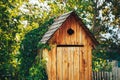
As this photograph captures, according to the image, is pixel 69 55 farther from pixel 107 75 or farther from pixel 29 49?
pixel 107 75

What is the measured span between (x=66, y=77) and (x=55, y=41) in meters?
1.81

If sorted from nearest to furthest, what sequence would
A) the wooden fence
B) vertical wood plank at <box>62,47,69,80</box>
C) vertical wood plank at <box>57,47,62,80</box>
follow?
vertical wood plank at <box>57,47,62,80</box>, vertical wood plank at <box>62,47,69,80</box>, the wooden fence

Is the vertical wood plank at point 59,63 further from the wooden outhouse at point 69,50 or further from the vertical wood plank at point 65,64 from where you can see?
the vertical wood plank at point 65,64

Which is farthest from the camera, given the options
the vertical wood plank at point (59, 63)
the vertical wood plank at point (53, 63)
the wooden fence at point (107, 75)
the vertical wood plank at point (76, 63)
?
the wooden fence at point (107, 75)

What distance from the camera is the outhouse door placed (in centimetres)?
1653

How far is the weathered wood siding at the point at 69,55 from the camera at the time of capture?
53.9 ft

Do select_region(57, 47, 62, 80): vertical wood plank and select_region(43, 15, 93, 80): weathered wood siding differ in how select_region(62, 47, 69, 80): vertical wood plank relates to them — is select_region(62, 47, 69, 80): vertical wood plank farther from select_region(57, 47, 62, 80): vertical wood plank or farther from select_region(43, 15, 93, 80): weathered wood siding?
select_region(57, 47, 62, 80): vertical wood plank

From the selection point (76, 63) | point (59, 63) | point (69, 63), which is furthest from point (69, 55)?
point (59, 63)

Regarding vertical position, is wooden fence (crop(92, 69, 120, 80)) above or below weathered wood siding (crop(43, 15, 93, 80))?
below

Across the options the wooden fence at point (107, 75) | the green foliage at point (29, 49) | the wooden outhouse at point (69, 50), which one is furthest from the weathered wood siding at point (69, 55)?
the wooden fence at point (107, 75)

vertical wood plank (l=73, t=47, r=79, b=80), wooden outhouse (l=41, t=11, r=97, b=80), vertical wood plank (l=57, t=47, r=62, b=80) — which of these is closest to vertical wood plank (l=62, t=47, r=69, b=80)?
wooden outhouse (l=41, t=11, r=97, b=80)

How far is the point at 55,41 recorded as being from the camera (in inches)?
648

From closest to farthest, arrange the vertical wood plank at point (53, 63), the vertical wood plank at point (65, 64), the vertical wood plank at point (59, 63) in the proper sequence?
the vertical wood plank at point (53, 63)
the vertical wood plank at point (59, 63)
the vertical wood plank at point (65, 64)

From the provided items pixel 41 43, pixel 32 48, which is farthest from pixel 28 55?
Result: pixel 41 43
